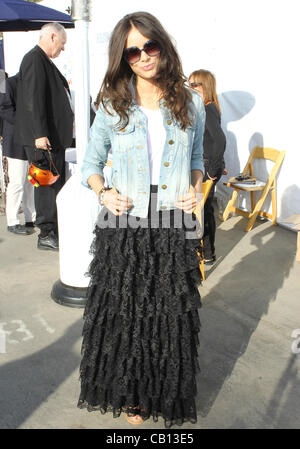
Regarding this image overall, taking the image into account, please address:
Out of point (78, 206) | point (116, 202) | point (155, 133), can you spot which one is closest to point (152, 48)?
point (155, 133)

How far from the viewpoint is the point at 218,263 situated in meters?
4.58

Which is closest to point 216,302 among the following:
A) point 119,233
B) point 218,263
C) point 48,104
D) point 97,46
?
point 218,263

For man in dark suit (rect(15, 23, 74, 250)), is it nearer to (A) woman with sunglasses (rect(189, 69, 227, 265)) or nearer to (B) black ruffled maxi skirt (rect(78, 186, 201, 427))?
(A) woman with sunglasses (rect(189, 69, 227, 265))

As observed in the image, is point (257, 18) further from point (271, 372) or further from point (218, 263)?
point (271, 372)

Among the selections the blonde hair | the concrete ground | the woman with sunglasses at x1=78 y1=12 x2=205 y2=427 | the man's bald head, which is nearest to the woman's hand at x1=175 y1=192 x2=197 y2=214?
the woman with sunglasses at x1=78 y1=12 x2=205 y2=427

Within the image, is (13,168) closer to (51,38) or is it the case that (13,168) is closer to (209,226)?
(51,38)

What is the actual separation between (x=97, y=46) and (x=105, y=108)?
21.0ft

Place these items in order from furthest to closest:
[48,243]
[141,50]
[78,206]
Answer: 1. [48,243]
2. [78,206]
3. [141,50]

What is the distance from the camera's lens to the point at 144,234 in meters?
2.05

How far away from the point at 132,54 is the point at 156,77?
15 cm

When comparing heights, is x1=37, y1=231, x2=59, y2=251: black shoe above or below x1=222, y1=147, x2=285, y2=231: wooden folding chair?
below

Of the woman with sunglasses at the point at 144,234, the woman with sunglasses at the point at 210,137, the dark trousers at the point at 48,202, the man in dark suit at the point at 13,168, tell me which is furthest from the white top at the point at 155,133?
the man in dark suit at the point at 13,168

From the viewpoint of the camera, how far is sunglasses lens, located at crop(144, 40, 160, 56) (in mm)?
1834

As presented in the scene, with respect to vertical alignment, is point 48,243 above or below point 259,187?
below
